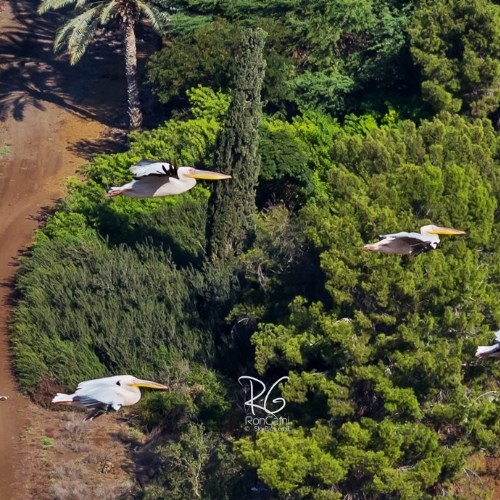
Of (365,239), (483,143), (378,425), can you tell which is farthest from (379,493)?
(483,143)

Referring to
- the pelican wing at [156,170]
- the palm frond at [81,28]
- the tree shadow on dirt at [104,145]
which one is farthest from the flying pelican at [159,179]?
the tree shadow on dirt at [104,145]

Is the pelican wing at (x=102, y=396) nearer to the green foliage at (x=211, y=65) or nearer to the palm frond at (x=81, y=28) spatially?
the green foliage at (x=211, y=65)

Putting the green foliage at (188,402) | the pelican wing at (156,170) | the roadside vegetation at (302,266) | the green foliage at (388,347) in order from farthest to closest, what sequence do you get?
the green foliage at (188,402), the roadside vegetation at (302,266), the green foliage at (388,347), the pelican wing at (156,170)

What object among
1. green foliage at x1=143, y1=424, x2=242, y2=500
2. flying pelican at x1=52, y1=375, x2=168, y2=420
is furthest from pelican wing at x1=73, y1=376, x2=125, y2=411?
green foliage at x1=143, y1=424, x2=242, y2=500

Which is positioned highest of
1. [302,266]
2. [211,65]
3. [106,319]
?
[211,65]

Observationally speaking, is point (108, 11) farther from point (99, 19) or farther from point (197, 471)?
point (197, 471)

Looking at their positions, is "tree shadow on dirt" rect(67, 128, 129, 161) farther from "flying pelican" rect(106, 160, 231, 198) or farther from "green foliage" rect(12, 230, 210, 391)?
"flying pelican" rect(106, 160, 231, 198)

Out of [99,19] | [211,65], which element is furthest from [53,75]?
[211,65]
